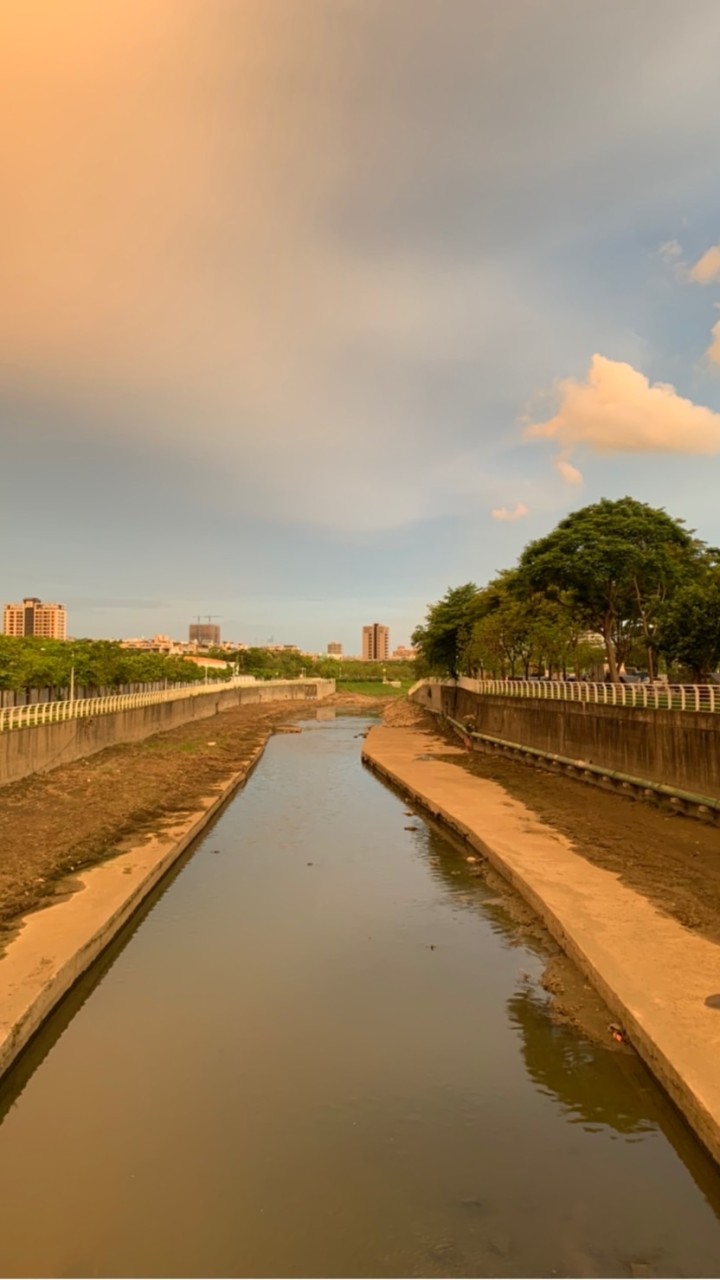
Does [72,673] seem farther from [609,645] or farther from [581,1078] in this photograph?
[581,1078]

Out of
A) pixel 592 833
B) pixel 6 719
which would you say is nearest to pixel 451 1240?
pixel 592 833

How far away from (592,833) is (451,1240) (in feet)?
53.2

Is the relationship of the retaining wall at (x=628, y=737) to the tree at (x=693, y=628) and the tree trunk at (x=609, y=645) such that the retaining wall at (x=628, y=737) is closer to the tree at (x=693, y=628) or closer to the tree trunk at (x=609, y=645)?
the tree trunk at (x=609, y=645)

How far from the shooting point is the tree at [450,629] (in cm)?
8100

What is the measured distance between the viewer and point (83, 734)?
3838cm

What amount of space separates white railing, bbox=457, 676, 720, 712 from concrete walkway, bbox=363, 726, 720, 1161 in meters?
6.34

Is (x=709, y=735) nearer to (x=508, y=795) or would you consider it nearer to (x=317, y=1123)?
(x=508, y=795)

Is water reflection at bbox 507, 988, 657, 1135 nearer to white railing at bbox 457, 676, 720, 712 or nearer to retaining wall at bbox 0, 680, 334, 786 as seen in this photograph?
white railing at bbox 457, 676, 720, 712

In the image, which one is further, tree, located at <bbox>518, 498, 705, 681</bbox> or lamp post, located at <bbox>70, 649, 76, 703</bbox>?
lamp post, located at <bbox>70, 649, 76, 703</bbox>

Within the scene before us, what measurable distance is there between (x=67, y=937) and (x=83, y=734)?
90.4 feet

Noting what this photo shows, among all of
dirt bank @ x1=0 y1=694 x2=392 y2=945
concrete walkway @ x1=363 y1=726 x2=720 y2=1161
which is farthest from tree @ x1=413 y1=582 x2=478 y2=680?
concrete walkway @ x1=363 y1=726 x2=720 y2=1161

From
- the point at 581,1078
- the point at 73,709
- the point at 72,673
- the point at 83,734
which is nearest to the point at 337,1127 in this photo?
the point at 581,1078

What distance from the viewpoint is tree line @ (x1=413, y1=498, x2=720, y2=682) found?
34656 mm

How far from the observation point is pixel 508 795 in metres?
30.0
